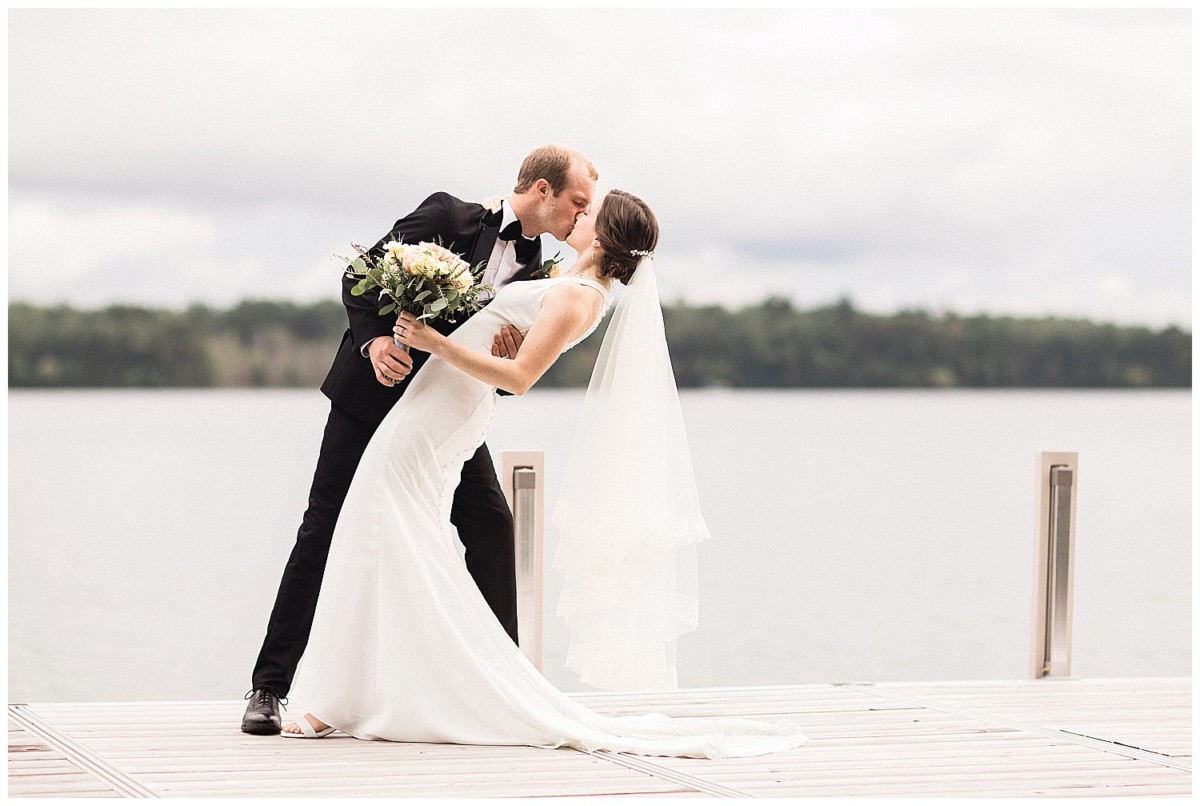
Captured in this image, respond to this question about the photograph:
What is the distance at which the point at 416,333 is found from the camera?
3.92 meters

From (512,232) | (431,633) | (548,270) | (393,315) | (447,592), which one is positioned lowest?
(431,633)

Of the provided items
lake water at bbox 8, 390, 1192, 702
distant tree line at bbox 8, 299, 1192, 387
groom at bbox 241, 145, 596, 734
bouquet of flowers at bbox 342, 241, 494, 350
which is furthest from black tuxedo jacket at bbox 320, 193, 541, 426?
distant tree line at bbox 8, 299, 1192, 387

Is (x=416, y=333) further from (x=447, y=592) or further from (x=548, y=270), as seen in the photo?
(x=447, y=592)

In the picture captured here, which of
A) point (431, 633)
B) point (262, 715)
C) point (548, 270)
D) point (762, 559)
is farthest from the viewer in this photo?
point (762, 559)

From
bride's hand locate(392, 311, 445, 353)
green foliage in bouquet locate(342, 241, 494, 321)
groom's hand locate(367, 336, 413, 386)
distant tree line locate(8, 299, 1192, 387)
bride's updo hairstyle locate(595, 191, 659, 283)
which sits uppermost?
distant tree line locate(8, 299, 1192, 387)

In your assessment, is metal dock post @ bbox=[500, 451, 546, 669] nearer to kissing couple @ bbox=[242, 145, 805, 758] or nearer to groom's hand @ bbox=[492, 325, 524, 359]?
kissing couple @ bbox=[242, 145, 805, 758]

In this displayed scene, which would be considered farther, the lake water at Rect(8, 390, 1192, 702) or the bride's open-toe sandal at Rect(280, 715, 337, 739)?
the lake water at Rect(8, 390, 1192, 702)

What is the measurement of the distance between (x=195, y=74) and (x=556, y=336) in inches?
1707

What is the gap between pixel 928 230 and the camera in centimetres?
4488

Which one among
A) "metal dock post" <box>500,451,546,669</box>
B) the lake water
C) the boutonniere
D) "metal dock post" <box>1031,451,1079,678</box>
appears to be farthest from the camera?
the lake water

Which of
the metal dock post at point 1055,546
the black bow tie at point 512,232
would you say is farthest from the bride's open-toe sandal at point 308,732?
the metal dock post at point 1055,546

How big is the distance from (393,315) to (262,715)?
4.05 ft

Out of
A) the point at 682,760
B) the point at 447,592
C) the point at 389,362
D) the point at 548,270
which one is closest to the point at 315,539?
the point at 447,592

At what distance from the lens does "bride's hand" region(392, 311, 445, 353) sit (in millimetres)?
3920
